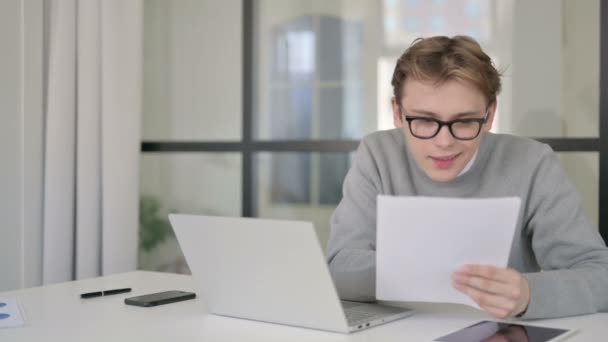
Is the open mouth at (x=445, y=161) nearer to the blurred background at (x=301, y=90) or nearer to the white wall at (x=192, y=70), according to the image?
the blurred background at (x=301, y=90)

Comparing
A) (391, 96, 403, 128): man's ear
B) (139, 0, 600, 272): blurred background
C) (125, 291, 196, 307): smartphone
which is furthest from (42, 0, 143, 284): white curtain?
(391, 96, 403, 128): man's ear

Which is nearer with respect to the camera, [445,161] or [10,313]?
[10,313]

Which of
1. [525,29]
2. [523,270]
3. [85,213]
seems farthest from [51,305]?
[525,29]

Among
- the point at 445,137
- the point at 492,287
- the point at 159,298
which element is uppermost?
the point at 445,137

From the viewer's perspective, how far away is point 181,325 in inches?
57.9

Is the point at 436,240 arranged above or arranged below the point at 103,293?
above

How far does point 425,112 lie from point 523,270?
51 cm

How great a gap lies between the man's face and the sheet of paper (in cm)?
89

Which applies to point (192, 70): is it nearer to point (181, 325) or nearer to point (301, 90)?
point (301, 90)

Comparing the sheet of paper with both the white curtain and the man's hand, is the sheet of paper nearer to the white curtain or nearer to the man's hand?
the man's hand

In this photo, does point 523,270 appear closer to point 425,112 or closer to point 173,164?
point 425,112

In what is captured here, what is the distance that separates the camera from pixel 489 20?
3008mm

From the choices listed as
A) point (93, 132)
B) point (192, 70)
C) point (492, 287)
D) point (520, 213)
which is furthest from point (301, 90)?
point (492, 287)

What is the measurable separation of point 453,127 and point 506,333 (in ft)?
1.63
